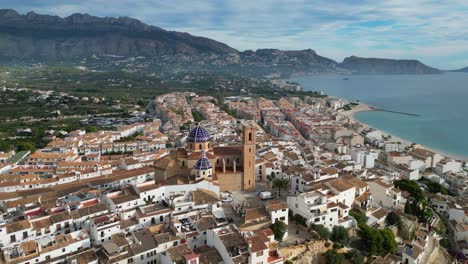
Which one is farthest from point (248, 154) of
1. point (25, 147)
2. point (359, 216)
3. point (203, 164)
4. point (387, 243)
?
point (25, 147)

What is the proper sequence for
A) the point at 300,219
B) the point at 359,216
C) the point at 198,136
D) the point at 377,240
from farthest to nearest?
the point at 198,136
the point at 359,216
the point at 300,219
the point at 377,240

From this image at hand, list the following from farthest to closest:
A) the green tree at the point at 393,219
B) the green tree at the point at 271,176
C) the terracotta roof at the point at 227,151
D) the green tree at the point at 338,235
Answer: the green tree at the point at 271,176
the terracotta roof at the point at 227,151
the green tree at the point at 393,219
the green tree at the point at 338,235

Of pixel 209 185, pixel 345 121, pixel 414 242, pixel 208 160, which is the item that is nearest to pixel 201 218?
pixel 209 185

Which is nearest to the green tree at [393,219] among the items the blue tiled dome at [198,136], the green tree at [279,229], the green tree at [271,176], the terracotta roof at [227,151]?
the green tree at [279,229]

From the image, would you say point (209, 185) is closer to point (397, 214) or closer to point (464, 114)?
point (397, 214)

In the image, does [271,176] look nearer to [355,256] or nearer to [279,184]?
[279,184]

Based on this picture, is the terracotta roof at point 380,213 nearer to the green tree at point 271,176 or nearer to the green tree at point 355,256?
the green tree at point 355,256
